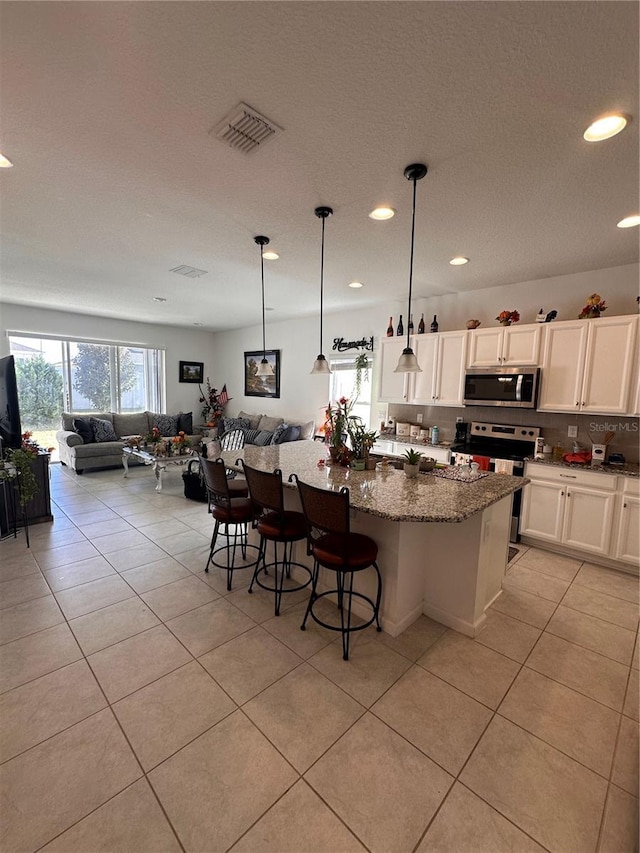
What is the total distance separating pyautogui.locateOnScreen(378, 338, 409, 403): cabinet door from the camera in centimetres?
480

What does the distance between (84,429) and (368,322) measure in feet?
17.1

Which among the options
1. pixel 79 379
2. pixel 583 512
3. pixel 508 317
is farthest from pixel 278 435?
pixel 583 512

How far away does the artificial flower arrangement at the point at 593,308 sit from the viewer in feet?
11.0

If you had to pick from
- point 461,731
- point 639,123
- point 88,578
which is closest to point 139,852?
point 461,731

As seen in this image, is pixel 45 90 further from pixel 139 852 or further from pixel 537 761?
pixel 537 761

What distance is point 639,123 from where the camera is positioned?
1.63 m

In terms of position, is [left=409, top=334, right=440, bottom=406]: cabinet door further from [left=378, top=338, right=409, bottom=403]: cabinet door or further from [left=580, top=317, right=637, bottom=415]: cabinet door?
[left=580, top=317, right=637, bottom=415]: cabinet door

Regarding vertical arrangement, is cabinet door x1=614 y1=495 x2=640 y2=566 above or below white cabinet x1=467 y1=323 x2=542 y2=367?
below

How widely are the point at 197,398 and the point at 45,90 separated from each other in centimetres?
746

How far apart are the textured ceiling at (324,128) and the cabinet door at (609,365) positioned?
0.63 metres

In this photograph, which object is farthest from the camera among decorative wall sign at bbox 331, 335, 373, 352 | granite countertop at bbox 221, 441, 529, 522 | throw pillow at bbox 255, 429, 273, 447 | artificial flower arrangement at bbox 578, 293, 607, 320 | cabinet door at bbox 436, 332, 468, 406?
throw pillow at bbox 255, 429, 273, 447

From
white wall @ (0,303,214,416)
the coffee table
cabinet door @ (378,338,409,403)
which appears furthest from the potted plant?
white wall @ (0,303,214,416)

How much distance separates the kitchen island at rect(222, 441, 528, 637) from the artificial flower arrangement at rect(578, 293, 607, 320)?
193cm

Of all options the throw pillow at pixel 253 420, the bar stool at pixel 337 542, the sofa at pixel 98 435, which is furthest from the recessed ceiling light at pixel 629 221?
the sofa at pixel 98 435
